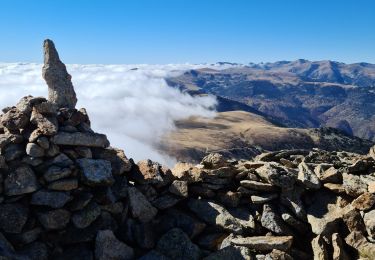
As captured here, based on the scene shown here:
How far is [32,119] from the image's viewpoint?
2569 cm

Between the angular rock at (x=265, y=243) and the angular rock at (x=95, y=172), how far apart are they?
7.60 m

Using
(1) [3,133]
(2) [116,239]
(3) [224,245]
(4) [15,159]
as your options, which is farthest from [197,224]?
(1) [3,133]

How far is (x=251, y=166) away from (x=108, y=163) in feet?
32.8

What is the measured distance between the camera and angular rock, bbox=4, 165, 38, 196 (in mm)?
22750

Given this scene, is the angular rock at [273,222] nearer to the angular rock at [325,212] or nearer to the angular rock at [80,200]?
the angular rock at [325,212]

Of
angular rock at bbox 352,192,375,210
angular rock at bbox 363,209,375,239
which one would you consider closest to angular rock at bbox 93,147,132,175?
angular rock at bbox 352,192,375,210

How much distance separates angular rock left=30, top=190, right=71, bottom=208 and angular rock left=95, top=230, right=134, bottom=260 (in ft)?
8.18

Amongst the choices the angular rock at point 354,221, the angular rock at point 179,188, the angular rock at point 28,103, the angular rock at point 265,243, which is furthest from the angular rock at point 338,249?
the angular rock at point 28,103

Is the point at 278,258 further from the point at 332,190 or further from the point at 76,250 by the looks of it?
the point at 76,250

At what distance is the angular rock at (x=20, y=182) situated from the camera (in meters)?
22.8

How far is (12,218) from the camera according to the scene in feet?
72.8

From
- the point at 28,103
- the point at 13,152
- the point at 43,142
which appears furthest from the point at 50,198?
the point at 28,103

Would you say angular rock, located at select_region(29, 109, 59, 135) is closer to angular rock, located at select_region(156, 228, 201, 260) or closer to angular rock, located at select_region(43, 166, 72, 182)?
angular rock, located at select_region(43, 166, 72, 182)

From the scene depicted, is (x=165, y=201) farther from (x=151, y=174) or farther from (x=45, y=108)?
(x=45, y=108)
